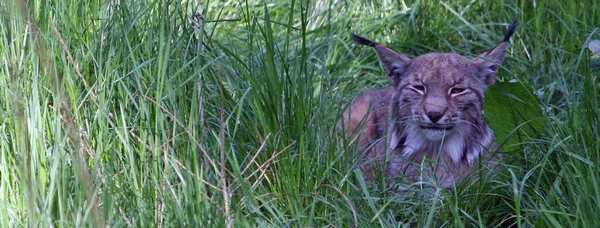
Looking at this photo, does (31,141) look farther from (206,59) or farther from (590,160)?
(590,160)

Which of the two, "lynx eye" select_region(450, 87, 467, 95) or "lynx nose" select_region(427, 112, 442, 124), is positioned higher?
"lynx eye" select_region(450, 87, 467, 95)

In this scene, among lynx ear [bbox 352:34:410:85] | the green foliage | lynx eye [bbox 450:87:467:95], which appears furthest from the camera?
lynx ear [bbox 352:34:410:85]

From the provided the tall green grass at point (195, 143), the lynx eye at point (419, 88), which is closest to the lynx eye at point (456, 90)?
the lynx eye at point (419, 88)

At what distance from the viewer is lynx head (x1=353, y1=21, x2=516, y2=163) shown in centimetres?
412

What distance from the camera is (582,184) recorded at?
3.02m

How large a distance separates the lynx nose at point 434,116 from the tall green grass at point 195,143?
434mm

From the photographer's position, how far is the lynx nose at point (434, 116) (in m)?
4.06

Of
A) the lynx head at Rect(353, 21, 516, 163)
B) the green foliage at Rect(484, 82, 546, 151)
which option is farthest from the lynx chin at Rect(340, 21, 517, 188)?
the green foliage at Rect(484, 82, 546, 151)

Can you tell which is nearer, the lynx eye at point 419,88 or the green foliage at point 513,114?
the green foliage at point 513,114

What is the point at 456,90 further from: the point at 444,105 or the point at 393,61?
the point at 393,61

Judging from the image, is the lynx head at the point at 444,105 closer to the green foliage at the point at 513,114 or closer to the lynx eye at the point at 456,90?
the lynx eye at the point at 456,90

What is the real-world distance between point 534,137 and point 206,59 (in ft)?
4.16

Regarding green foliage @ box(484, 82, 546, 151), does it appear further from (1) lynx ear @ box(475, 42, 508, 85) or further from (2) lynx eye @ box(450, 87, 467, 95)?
(1) lynx ear @ box(475, 42, 508, 85)

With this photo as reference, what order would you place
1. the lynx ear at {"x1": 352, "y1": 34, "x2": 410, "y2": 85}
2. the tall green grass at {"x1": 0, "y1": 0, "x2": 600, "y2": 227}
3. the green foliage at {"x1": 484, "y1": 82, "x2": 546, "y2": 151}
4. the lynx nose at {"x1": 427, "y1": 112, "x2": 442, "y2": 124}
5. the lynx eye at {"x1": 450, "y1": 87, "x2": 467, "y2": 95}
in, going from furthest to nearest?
the lynx ear at {"x1": 352, "y1": 34, "x2": 410, "y2": 85}
the lynx eye at {"x1": 450, "y1": 87, "x2": 467, "y2": 95}
the lynx nose at {"x1": 427, "y1": 112, "x2": 442, "y2": 124}
the green foliage at {"x1": 484, "y1": 82, "x2": 546, "y2": 151}
the tall green grass at {"x1": 0, "y1": 0, "x2": 600, "y2": 227}
